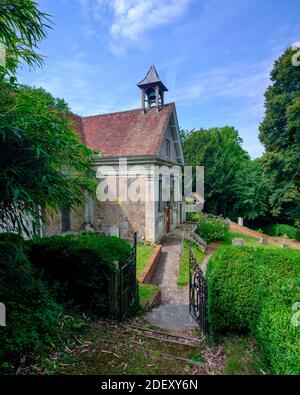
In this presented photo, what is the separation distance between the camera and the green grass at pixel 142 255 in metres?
9.42

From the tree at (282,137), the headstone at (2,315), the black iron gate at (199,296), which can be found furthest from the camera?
the tree at (282,137)

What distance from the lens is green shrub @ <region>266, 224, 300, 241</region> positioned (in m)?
21.1

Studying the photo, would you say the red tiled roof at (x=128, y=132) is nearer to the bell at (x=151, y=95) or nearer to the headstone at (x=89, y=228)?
the bell at (x=151, y=95)

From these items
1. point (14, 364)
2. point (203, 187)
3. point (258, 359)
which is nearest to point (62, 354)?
point (14, 364)

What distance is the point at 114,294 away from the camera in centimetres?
503

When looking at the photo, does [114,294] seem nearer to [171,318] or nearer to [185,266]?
[171,318]

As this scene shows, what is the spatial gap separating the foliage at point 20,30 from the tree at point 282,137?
17.4 m

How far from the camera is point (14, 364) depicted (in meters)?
2.84

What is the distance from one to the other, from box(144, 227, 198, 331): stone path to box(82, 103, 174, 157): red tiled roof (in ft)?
18.7

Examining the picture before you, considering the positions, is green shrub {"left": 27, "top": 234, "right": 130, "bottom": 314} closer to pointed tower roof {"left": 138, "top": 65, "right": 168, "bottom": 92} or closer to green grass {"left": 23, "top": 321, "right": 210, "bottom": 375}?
green grass {"left": 23, "top": 321, "right": 210, "bottom": 375}

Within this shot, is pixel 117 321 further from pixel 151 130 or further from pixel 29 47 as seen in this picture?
pixel 151 130

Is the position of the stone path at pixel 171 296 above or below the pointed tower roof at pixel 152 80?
below

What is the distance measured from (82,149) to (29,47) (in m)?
2.14

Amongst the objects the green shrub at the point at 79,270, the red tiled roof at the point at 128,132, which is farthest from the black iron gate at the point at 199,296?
the red tiled roof at the point at 128,132
